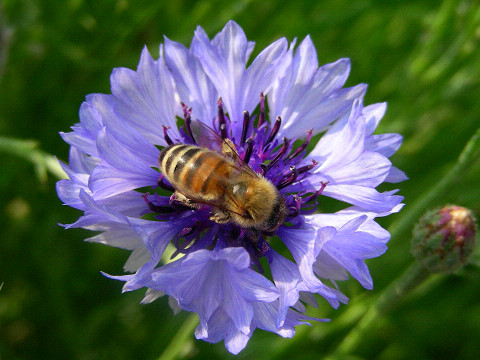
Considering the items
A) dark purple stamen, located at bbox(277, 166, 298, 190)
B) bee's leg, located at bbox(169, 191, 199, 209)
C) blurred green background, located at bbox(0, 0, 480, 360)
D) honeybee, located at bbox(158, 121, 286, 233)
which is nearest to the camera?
honeybee, located at bbox(158, 121, 286, 233)

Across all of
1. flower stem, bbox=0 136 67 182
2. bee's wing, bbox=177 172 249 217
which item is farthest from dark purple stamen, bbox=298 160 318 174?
flower stem, bbox=0 136 67 182

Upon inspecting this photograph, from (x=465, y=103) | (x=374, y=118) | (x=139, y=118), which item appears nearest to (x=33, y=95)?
(x=139, y=118)

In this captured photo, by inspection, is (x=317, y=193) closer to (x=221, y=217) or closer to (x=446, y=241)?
(x=221, y=217)

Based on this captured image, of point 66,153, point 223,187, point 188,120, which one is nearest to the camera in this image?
point 223,187

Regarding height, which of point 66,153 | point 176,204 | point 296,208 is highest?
point 66,153

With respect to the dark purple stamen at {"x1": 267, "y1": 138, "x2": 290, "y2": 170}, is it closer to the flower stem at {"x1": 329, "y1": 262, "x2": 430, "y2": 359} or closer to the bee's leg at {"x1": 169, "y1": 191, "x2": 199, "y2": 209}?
the bee's leg at {"x1": 169, "y1": 191, "x2": 199, "y2": 209}

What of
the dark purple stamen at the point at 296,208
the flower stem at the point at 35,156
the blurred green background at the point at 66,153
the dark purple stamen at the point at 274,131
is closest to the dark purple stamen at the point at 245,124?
the dark purple stamen at the point at 274,131

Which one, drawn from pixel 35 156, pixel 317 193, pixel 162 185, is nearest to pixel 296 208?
pixel 317 193
